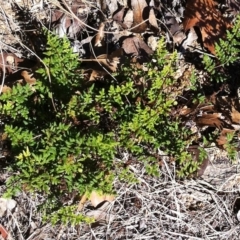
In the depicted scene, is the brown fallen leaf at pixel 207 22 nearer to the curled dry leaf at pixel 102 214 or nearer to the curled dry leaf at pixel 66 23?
the curled dry leaf at pixel 66 23

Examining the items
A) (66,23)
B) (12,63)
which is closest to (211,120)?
(66,23)

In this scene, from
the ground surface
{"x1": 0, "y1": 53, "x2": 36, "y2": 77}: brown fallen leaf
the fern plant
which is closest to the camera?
the fern plant

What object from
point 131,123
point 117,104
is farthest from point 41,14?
point 131,123

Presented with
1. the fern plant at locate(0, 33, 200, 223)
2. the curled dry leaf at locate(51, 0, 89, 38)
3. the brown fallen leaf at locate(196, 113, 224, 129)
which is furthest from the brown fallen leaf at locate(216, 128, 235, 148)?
the curled dry leaf at locate(51, 0, 89, 38)

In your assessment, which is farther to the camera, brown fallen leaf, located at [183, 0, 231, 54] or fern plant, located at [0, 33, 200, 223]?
brown fallen leaf, located at [183, 0, 231, 54]

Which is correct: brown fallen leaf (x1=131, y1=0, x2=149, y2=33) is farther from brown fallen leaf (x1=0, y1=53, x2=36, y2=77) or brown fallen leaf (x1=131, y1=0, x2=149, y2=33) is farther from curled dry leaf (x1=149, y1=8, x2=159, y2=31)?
brown fallen leaf (x1=0, y1=53, x2=36, y2=77)

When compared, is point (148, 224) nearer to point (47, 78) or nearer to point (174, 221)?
point (174, 221)

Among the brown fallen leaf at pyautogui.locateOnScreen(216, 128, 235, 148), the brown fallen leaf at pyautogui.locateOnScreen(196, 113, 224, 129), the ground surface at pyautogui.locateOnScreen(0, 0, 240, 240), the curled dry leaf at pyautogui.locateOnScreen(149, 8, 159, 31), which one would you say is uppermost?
the curled dry leaf at pyautogui.locateOnScreen(149, 8, 159, 31)

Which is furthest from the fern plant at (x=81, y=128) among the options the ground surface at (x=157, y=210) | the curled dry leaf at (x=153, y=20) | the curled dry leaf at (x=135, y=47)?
the curled dry leaf at (x=153, y=20)
